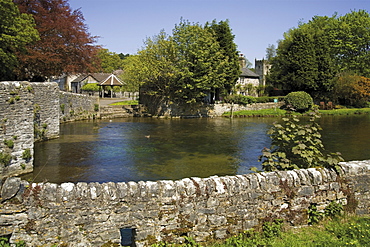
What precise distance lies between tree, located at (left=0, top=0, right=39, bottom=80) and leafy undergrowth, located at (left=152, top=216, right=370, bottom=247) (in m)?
17.9

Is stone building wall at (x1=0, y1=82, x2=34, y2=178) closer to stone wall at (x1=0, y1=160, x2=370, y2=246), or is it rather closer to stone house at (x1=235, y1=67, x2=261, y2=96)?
stone wall at (x1=0, y1=160, x2=370, y2=246)

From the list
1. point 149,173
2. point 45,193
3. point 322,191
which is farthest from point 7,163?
point 322,191

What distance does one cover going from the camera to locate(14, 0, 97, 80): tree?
22.9m

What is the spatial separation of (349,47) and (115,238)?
191 ft

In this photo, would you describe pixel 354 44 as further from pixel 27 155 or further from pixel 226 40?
pixel 27 155

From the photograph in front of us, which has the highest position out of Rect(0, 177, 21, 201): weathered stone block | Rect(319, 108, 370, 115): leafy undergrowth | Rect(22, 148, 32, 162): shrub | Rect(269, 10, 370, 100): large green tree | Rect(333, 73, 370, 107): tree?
Rect(269, 10, 370, 100): large green tree

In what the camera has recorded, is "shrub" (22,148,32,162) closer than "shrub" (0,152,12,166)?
No

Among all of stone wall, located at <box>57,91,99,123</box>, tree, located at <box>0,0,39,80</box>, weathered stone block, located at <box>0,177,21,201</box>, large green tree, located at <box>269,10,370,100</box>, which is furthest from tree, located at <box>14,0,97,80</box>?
large green tree, located at <box>269,10,370,100</box>

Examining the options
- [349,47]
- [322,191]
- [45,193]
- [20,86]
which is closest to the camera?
[45,193]

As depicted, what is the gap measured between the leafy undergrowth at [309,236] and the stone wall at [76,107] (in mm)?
23668

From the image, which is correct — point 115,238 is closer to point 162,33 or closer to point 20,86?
point 20,86

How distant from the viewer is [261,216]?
5859 mm

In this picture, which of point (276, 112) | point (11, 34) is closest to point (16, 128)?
point (11, 34)

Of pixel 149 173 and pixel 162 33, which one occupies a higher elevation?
pixel 162 33
